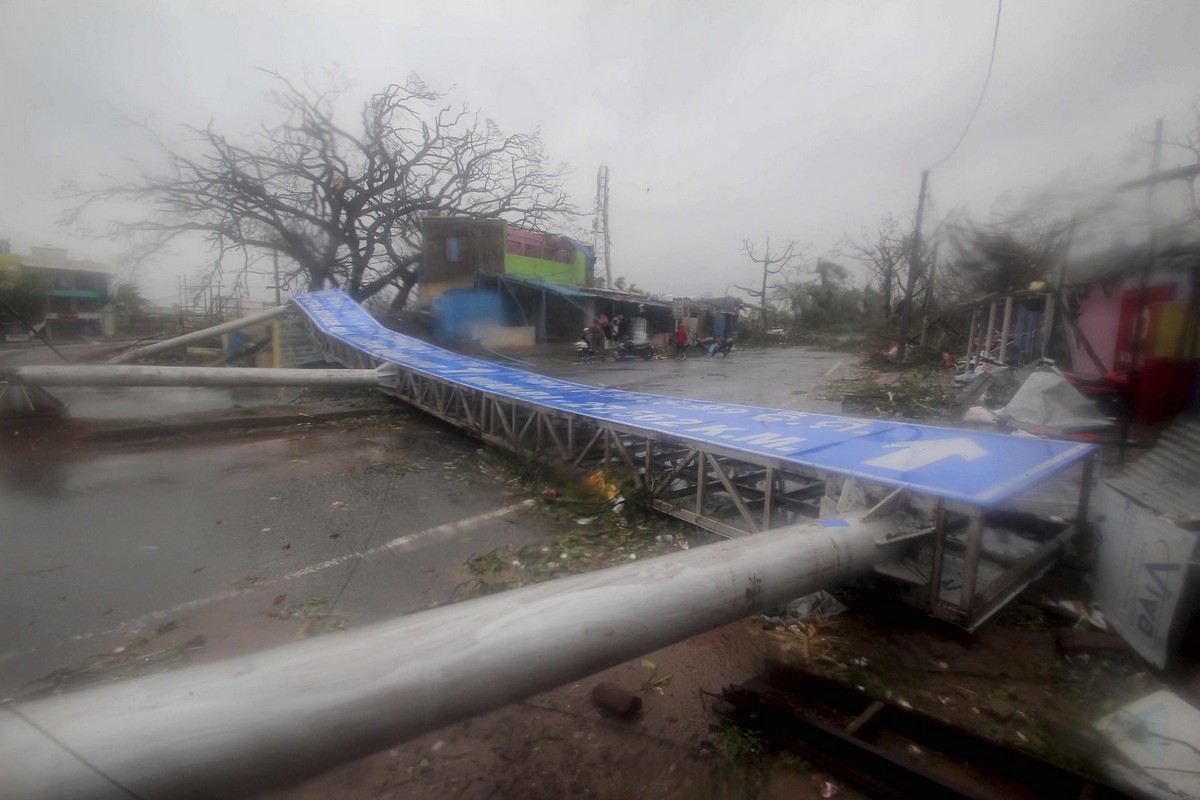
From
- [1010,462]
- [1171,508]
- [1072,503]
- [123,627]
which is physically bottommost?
[123,627]

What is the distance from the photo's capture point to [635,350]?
21875mm

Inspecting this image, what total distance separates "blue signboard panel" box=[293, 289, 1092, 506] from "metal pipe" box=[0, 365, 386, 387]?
358 centimetres

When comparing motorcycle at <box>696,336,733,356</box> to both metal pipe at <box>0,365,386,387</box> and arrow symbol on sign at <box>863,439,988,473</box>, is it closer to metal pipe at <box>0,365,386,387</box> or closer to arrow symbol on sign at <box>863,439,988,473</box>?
metal pipe at <box>0,365,386,387</box>

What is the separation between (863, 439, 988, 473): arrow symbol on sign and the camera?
3391 millimetres

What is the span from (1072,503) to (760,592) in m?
3.99

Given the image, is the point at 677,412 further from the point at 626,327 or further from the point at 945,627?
the point at 626,327

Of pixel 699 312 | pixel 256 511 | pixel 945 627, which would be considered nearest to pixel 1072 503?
pixel 945 627

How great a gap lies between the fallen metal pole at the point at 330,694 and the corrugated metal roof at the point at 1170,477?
343 cm

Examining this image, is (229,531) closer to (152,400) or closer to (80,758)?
(80,758)

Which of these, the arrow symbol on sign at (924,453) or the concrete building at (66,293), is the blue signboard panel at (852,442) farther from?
the concrete building at (66,293)

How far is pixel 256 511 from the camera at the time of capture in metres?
5.59

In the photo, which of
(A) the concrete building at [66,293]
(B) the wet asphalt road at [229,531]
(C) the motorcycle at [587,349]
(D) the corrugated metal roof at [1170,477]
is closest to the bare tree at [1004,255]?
(D) the corrugated metal roof at [1170,477]

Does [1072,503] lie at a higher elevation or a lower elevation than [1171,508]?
lower

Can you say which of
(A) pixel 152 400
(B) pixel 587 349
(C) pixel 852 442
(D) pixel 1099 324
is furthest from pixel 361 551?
(B) pixel 587 349
